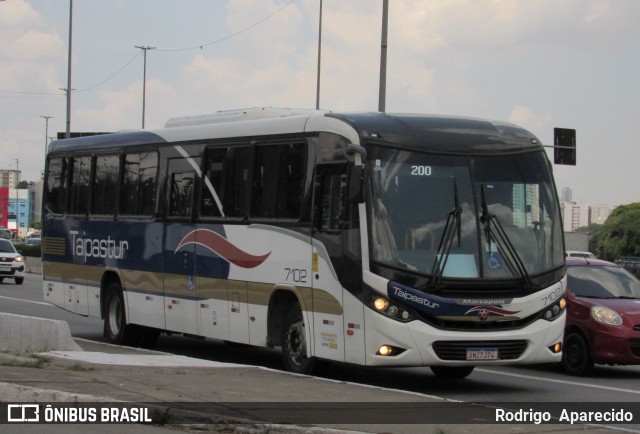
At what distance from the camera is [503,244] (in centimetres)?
1348

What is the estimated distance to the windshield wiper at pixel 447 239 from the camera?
13094 mm

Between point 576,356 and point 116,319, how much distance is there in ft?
26.1

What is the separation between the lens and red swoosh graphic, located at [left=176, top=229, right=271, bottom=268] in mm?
15578

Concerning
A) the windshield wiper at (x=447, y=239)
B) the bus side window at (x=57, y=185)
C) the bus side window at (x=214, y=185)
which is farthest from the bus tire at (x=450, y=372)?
the bus side window at (x=57, y=185)

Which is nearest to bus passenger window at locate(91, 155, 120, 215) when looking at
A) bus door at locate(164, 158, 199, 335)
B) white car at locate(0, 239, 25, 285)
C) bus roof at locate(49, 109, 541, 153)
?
bus door at locate(164, 158, 199, 335)

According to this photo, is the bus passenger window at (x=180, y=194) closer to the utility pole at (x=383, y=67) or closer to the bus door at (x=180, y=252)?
the bus door at (x=180, y=252)

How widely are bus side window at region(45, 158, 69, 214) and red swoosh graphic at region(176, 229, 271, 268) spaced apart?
4.96m

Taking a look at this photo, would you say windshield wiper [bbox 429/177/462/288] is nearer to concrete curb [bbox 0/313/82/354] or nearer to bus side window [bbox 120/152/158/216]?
concrete curb [bbox 0/313/82/354]

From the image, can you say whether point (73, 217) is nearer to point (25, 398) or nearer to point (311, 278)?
point (311, 278)

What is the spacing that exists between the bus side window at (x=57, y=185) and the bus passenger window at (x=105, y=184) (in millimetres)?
1279

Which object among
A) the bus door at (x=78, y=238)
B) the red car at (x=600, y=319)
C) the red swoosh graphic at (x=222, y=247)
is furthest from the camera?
the bus door at (x=78, y=238)

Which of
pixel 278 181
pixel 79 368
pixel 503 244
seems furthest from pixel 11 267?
pixel 503 244

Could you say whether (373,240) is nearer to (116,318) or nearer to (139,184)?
(139,184)

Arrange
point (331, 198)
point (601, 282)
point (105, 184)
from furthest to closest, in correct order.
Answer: point (105, 184), point (601, 282), point (331, 198)
